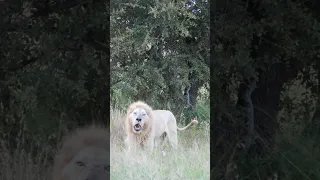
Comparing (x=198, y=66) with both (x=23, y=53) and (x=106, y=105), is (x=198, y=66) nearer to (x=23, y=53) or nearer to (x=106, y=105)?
(x=106, y=105)

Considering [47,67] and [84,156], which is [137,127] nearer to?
[84,156]

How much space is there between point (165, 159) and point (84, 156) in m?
0.49

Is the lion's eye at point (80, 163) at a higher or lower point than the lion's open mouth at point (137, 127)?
lower

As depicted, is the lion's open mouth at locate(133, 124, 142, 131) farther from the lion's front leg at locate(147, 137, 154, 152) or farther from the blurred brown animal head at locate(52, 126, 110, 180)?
the blurred brown animal head at locate(52, 126, 110, 180)

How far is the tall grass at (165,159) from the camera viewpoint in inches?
75.3

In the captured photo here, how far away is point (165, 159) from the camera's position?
1.99 metres

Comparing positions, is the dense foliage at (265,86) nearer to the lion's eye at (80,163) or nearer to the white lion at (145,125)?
the white lion at (145,125)

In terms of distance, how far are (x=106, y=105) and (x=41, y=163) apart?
37cm

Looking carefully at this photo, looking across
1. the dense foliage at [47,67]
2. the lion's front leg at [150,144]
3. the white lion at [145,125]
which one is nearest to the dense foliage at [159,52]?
the white lion at [145,125]

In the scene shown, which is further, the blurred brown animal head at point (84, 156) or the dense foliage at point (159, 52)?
the dense foliage at point (159, 52)

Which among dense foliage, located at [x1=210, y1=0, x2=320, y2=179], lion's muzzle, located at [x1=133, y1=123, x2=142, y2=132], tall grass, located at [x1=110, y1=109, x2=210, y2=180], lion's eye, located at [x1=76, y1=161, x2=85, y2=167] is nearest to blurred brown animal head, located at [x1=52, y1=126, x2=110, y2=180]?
lion's eye, located at [x1=76, y1=161, x2=85, y2=167]

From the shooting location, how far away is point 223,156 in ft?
5.45

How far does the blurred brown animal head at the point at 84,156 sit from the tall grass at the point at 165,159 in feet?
0.69

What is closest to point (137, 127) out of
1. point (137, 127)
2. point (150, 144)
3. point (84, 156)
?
point (137, 127)
